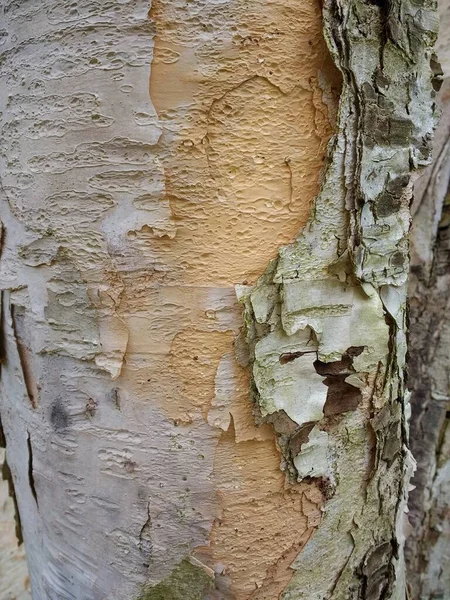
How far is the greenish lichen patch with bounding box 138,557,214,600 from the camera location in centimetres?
46

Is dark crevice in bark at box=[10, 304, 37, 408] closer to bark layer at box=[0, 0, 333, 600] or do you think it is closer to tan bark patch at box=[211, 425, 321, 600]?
bark layer at box=[0, 0, 333, 600]

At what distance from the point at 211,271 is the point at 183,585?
305 mm

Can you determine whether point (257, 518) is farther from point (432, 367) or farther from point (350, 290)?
point (432, 367)

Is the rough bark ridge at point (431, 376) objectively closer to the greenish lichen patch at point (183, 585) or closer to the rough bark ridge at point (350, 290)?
the rough bark ridge at point (350, 290)

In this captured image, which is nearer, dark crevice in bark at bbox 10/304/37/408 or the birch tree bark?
the birch tree bark

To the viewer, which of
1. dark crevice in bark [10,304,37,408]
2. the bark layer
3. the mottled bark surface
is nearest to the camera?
the bark layer

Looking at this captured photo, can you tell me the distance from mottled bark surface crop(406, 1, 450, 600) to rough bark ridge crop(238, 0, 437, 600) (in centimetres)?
60

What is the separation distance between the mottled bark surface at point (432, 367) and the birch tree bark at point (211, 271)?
622 millimetres

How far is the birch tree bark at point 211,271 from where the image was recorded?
1.25 ft

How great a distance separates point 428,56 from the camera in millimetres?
435

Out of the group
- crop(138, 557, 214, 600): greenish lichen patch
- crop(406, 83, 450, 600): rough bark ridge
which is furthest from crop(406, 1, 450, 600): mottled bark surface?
crop(138, 557, 214, 600): greenish lichen patch

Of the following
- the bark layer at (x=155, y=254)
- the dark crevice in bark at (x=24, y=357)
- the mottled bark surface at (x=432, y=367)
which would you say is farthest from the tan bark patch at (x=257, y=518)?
the mottled bark surface at (x=432, y=367)

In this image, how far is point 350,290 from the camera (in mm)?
435

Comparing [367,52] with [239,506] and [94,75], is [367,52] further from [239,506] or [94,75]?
[239,506]
